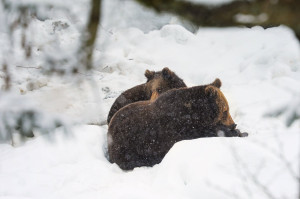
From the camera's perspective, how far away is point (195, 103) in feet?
12.5

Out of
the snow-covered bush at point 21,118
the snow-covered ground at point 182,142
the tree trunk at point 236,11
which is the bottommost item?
the snow-covered ground at point 182,142

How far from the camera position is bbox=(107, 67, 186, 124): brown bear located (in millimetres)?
4793

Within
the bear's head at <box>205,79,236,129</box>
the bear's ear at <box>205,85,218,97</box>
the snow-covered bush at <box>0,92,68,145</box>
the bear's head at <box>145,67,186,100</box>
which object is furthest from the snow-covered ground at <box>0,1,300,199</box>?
the bear's head at <box>145,67,186,100</box>

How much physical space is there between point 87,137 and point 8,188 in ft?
4.62

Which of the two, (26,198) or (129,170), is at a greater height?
(26,198)

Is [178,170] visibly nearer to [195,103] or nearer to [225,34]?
[195,103]

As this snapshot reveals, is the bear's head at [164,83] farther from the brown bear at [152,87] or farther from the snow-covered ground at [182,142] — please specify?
the snow-covered ground at [182,142]

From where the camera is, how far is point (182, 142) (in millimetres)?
3453

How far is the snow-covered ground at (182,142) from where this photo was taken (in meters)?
2.42

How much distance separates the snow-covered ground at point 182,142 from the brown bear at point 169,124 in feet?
0.66

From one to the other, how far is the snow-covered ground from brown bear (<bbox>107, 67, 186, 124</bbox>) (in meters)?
0.43

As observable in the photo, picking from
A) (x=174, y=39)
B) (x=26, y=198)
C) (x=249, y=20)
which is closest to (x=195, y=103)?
(x=26, y=198)

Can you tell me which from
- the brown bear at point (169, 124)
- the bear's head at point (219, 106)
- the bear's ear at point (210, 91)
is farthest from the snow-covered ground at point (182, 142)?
the bear's ear at point (210, 91)

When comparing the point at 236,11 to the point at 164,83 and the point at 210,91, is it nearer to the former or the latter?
the point at 210,91
